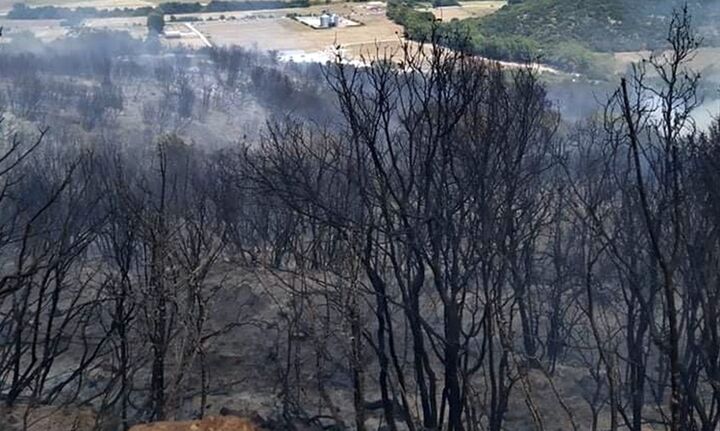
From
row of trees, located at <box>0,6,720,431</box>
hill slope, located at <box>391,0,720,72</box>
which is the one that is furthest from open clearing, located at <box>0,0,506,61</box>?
row of trees, located at <box>0,6,720,431</box>

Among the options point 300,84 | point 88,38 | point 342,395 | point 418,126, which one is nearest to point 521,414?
point 342,395

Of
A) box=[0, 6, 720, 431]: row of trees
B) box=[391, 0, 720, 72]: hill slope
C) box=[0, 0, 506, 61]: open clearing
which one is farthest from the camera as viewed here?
box=[0, 0, 506, 61]: open clearing

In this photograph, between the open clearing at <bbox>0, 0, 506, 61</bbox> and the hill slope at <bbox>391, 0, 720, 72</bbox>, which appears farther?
the open clearing at <bbox>0, 0, 506, 61</bbox>

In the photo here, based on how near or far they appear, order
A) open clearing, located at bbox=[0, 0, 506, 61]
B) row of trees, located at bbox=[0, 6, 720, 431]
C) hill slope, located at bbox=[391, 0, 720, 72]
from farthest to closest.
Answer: open clearing, located at bbox=[0, 0, 506, 61] → hill slope, located at bbox=[391, 0, 720, 72] → row of trees, located at bbox=[0, 6, 720, 431]

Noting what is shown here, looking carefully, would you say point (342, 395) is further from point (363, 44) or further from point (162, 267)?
point (363, 44)

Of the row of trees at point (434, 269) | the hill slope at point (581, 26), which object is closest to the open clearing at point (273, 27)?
the hill slope at point (581, 26)

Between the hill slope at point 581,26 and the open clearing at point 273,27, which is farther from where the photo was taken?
the open clearing at point 273,27

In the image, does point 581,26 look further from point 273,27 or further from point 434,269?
point 434,269

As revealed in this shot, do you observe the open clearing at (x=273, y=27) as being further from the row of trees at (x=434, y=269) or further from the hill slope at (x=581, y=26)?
the row of trees at (x=434, y=269)

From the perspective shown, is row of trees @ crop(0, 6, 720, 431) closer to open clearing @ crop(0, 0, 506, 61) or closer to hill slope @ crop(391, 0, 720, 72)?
hill slope @ crop(391, 0, 720, 72)

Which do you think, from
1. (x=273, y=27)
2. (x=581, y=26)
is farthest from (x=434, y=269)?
(x=273, y=27)

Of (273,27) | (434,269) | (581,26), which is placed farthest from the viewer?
(273,27)
